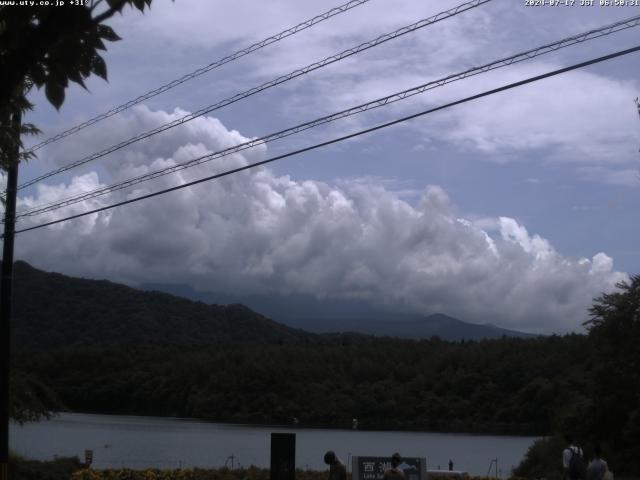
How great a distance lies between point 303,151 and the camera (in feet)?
47.4

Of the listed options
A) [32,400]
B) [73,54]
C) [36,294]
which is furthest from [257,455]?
[36,294]

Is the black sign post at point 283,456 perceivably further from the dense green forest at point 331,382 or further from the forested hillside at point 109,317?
the forested hillside at point 109,317

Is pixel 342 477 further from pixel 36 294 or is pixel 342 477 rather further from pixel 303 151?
pixel 36 294

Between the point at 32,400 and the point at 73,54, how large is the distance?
19.4 metres

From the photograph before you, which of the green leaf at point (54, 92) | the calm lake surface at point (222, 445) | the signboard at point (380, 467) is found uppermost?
the green leaf at point (54, 92)

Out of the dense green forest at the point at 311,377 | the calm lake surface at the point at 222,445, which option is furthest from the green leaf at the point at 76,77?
the dense green forest at the point at 311,377

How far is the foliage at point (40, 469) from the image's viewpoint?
22.1 meters

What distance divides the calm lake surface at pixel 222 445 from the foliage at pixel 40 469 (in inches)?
412

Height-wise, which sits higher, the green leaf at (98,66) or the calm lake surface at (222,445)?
the green leaf at (98,66)

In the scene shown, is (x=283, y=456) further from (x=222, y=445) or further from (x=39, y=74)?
(x=222, y=445)

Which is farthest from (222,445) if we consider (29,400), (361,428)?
(29,400)

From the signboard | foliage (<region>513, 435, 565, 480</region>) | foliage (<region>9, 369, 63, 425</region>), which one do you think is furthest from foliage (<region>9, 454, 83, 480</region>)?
foliage (<region>513, 435, 565, 480</region>)

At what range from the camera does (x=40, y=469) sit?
23.3m

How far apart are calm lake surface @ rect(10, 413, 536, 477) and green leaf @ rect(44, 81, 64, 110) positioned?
32.3m
